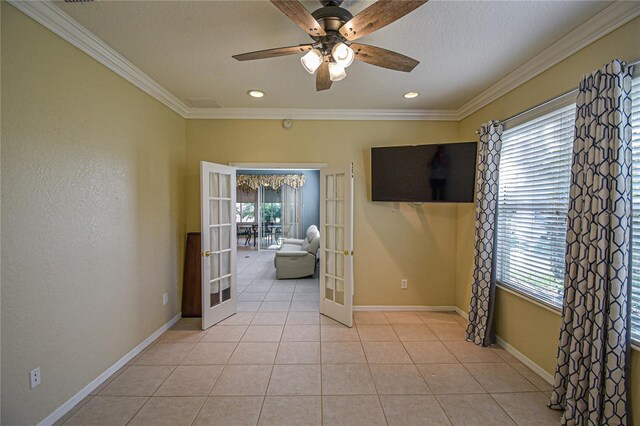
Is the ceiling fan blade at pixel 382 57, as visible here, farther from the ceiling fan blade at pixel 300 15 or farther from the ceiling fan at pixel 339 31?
the ceiling fan blade at pixel 300 15

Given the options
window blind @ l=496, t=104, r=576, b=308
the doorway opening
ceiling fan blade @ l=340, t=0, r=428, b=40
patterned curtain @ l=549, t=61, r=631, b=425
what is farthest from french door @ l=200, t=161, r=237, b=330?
the doorway opening

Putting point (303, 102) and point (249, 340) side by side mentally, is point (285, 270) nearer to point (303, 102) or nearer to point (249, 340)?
point (249, 340)

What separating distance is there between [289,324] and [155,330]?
148 cm

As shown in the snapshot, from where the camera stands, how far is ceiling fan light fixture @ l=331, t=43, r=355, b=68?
1547 mm

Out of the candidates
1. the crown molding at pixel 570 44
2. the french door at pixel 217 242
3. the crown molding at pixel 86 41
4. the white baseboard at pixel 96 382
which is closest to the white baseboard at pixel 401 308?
the french door at pixel 217 242

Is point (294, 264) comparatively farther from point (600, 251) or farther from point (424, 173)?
point (600, 251)

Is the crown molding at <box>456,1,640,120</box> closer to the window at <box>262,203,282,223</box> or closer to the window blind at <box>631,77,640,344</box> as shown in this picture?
the window blind at <box>631,77,640,344</box>

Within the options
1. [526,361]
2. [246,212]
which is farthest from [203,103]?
[246,212]

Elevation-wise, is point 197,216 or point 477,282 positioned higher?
point 197,216

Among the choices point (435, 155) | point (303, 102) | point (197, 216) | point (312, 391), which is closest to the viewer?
point (312, 391)

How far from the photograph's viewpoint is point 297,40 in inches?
80.4

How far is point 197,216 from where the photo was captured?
3.59 meters

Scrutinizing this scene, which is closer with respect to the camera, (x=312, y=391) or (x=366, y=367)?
(x=312, y=391)

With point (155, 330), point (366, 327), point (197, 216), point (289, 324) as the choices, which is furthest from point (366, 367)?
point (197, 216)
